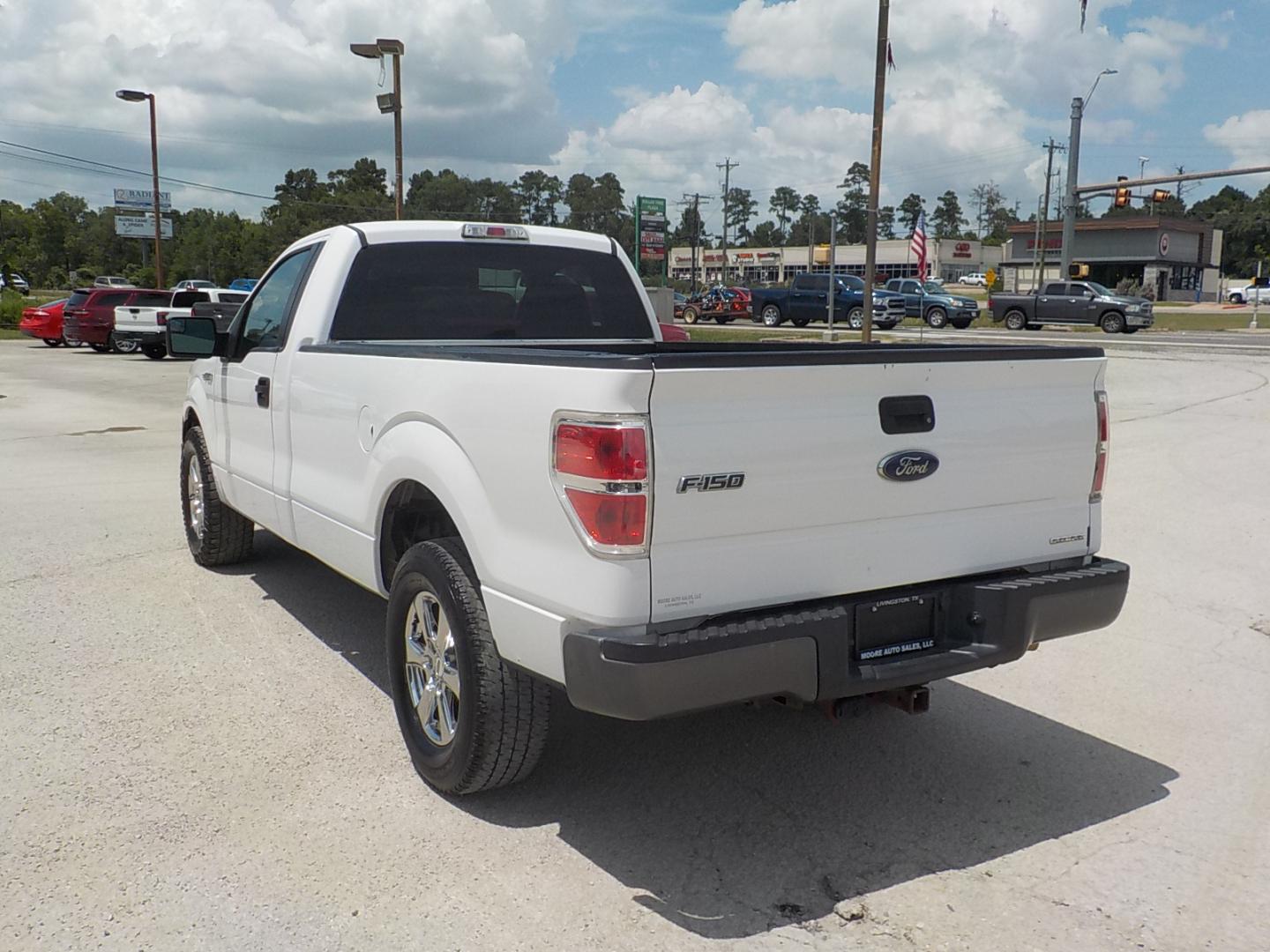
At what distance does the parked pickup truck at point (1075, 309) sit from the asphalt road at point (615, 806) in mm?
32808

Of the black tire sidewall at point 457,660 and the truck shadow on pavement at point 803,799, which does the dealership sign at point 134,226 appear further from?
the truck shadow on pavement at point 803,799

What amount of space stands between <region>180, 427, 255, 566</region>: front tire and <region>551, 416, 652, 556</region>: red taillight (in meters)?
4.05

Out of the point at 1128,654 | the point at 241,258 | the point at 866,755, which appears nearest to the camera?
the point at 866,755

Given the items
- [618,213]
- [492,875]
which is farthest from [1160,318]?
[618,213]

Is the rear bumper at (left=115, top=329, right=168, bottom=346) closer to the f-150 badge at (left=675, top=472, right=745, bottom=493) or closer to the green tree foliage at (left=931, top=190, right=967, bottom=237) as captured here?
the f-150 badge at (left=675, top=472, right=745, bottom=493)

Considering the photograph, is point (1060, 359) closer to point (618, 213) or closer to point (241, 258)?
point (241, 258)

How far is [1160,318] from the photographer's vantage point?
51719mm

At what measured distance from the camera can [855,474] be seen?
3355mm

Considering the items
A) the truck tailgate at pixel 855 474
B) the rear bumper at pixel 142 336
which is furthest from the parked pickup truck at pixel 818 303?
the truck tailgate at pixel 855 474

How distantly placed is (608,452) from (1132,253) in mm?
85659

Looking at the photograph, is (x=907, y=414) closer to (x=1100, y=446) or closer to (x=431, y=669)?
(x=1100, y=446)

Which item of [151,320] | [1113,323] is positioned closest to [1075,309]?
[1113,323]

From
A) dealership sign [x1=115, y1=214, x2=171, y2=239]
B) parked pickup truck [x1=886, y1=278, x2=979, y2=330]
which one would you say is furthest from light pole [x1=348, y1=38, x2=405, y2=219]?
dealership sign [x1=115, y1=214, x2=171, y2=239]

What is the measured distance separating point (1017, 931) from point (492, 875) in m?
1.50
